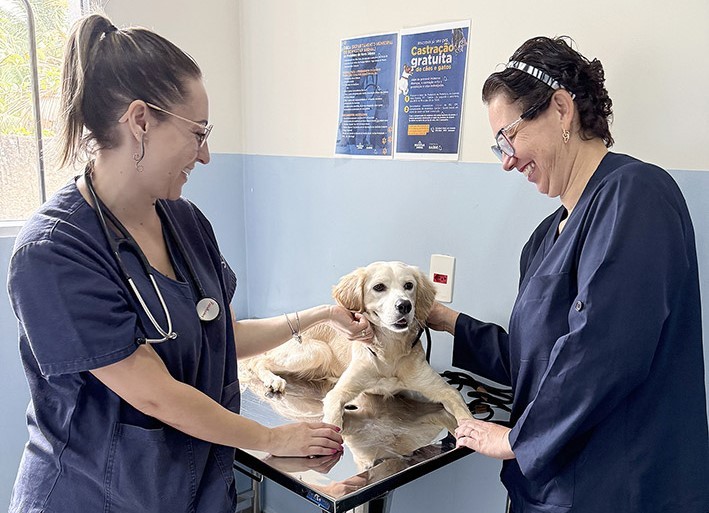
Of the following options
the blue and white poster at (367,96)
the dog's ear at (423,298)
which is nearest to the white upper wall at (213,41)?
the blue and white poster at (367,96)

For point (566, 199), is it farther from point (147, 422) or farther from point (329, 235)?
point (329, 235)

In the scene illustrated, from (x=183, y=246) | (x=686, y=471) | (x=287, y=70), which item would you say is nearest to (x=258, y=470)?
(x=183, y=246)

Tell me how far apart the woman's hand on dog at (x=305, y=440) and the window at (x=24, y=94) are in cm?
121

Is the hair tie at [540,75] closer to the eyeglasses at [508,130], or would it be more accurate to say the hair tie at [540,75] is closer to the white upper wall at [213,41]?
the eyeglasses at [508,130]

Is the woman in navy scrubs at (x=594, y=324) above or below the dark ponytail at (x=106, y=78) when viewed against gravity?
below

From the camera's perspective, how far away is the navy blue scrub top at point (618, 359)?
89 centimetres

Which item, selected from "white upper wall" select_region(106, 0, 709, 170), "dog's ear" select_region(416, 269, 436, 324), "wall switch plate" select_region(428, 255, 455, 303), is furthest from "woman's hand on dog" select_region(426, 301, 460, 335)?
"white upper wall" select_region(106, 0, 709, 170)

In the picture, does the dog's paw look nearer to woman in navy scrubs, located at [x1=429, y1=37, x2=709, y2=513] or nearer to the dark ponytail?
woman in navy scrubs, located at [x1=429, y1=37, x2=709, y2=513]

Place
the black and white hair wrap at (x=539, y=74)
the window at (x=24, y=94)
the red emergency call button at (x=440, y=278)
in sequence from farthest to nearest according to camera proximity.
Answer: the window at (x=24, y=94), the red emergency call button at (x=440, y=278), the black and white hair wrap at (x=539, y=74)

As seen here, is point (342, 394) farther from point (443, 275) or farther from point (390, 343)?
point (443, 275)

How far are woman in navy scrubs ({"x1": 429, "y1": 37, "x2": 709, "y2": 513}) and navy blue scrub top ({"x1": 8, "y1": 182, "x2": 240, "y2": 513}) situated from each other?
547mm

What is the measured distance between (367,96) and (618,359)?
1160 millimetres

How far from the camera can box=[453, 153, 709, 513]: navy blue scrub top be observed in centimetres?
89

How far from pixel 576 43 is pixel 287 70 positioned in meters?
1.07
